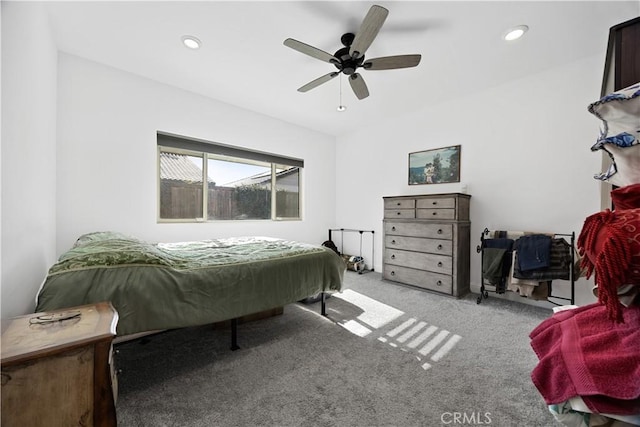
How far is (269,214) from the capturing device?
4.28 metres

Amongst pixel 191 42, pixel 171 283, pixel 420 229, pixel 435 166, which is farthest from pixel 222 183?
pixel 435 166

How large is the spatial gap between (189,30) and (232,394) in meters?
2.82

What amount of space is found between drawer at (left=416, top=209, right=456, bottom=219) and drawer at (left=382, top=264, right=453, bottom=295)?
0.72 m

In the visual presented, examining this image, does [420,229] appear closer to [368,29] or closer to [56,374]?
[368,29]

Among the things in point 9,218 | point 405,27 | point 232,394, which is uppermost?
point 405,27

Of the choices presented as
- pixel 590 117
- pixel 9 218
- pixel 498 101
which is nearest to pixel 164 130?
pixel 9 218

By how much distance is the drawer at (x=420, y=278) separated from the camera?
3.07 meters

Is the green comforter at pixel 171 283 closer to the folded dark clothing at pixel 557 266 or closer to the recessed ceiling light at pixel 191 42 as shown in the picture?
the recessed ceiling light at pixel 191 42

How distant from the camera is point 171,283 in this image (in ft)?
4.93

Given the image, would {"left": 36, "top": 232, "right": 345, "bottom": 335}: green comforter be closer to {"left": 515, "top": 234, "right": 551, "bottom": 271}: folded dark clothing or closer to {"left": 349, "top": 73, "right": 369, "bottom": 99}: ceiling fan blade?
{"left": 349, "top": 73, "right": 369, "bottom": 99}: ceiling fan blade

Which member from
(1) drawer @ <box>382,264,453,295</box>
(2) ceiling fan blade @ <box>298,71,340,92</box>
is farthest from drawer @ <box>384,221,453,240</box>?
(2) ceiling fan blade @ <box>298,71,340,92</box>

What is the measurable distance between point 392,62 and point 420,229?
205 centimetres

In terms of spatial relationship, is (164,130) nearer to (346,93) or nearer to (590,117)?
(346,93)

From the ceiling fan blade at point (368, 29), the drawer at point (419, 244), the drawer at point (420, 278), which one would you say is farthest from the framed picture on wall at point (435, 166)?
the ceiling fan blade at point (368, 29)
